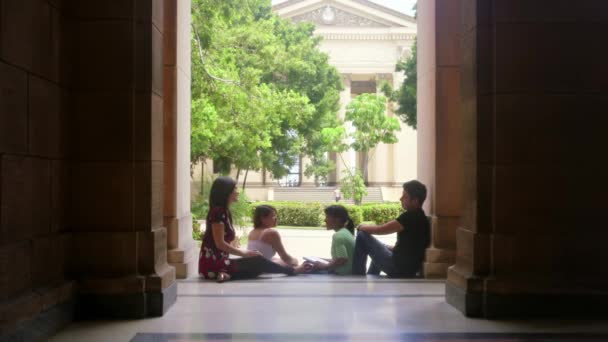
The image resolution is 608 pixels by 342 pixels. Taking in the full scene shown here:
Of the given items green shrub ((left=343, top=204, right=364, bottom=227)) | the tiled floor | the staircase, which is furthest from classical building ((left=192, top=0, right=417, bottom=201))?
the tiled floor

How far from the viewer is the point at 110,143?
5.60m

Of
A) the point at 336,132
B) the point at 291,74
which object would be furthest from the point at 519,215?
the point at 291,74

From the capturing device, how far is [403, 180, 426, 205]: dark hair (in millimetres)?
7973

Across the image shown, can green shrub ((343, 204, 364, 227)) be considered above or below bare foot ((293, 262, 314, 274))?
below

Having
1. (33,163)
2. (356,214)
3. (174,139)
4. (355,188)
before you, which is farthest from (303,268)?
(355,188)

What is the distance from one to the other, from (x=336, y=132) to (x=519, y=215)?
3046cm

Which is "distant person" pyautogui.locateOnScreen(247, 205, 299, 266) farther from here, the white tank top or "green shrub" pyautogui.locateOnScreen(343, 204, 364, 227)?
"green shrub" pyautogui.locateOnScreen(343, 204, 364, 227)

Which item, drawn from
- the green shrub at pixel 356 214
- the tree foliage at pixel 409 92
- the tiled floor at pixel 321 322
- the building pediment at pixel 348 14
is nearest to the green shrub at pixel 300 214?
the green shrub at pixel 356 214

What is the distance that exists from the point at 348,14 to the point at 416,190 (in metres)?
45.5

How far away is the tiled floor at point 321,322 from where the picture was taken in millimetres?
4879

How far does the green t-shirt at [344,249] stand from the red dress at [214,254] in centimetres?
150

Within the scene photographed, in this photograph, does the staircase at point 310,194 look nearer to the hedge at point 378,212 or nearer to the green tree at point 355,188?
the green tree at point 355,188

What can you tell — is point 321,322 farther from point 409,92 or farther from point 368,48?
point 368,48

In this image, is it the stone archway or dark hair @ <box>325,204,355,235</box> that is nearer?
the stone archway
